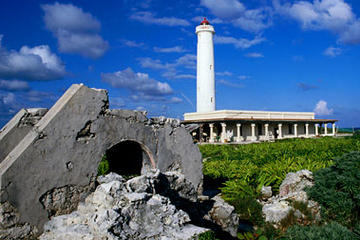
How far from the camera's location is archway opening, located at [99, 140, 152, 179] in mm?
8133

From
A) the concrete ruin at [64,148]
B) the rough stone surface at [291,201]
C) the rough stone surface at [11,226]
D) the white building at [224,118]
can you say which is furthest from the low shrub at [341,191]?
the white building at [224,118]

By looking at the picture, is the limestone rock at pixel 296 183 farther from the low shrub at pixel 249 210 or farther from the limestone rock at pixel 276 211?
the low shrub at pixel 249 210

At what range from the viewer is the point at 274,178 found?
11109 millimetres

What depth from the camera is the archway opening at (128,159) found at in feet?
26.7

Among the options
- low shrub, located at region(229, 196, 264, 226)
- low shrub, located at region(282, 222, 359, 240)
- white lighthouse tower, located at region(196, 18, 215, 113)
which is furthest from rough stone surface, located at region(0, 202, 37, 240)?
white lighthouse tower, located at region(196, 18, 215, 113)

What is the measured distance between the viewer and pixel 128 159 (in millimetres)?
8977

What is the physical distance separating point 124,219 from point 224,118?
29.9 metres

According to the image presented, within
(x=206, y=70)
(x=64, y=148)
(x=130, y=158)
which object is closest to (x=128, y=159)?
(x=130, y=158)

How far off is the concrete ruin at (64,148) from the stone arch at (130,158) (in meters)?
0.03

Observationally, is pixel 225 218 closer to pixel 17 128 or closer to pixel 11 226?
pixel 11 226

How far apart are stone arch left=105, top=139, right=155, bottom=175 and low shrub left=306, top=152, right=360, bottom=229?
15.1 feet

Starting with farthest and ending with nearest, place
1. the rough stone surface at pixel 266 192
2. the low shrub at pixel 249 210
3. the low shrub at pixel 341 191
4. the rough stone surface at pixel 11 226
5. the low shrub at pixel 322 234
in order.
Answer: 1. the rough stone surface at pixel 266 192
2. the low shrub at pixel 249 210
3. the low shrub at pixel 341 191
4. the low shrub at pixel 322 234
5. the rough stone surface at pixel 11 226

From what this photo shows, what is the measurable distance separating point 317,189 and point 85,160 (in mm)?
6173

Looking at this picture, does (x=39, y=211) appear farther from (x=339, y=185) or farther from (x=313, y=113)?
(x=313, y=113)
